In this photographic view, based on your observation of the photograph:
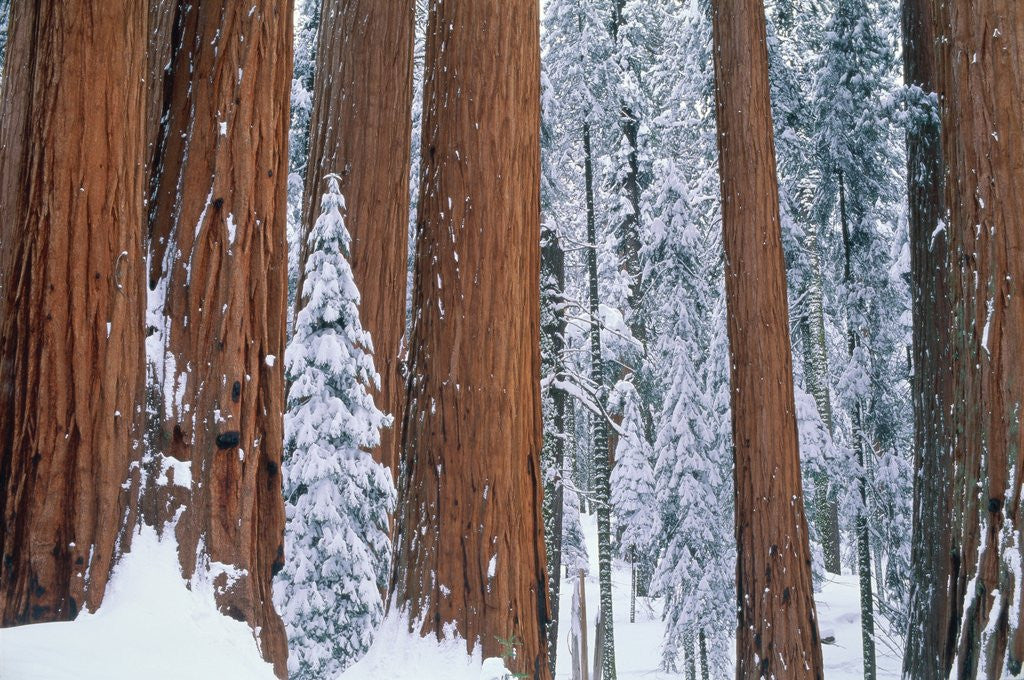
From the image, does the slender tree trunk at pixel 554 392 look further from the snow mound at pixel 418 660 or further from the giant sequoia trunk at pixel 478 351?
the snow mound at pixel 418 660

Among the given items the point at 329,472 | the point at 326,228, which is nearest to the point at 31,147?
the point at 326,228

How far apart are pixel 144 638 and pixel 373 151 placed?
16.7ft

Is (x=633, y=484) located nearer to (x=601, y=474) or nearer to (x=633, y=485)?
(x=633, y=485)

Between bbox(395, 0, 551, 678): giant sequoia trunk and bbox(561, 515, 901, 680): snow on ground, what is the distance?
29.3 ft

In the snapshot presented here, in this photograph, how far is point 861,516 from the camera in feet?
40.5

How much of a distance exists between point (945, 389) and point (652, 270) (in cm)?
871

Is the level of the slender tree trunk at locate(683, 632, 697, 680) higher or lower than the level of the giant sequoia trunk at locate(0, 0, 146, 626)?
lower

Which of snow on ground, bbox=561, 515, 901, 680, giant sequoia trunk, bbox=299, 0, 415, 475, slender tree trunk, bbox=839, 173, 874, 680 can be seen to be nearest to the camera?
giant sequoia trunk, bbox=299, 0, 415, 475

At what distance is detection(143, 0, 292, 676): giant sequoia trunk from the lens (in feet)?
11.4

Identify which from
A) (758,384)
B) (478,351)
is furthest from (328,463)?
(758,384)

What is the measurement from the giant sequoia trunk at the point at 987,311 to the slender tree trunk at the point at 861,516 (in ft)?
24.9


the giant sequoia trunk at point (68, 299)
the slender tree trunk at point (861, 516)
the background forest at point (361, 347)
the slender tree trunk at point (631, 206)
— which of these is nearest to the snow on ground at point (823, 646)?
the slender tree trunk at point (861, 516)

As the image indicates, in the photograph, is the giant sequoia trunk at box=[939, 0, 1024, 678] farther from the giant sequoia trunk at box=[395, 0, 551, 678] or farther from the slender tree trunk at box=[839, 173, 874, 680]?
the slender tree trunk at box=[839, 173, 874, 680]

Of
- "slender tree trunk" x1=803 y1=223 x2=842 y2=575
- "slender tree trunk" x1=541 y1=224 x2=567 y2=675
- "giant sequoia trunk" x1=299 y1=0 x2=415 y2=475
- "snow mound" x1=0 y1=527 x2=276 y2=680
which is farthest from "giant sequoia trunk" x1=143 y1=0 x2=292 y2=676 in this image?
"slender tree trunk" x1=803 y1=223 x2=842 y2=575
